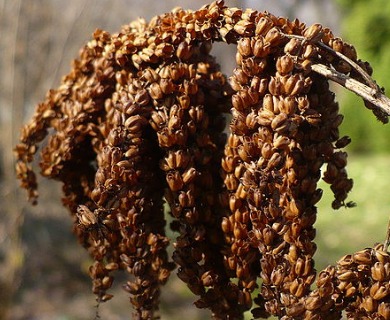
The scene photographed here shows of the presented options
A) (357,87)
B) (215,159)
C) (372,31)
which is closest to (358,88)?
(357,87)

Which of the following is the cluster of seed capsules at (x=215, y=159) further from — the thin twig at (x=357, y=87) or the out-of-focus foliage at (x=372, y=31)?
the out-of-focus foliage at (x=372, y=31)

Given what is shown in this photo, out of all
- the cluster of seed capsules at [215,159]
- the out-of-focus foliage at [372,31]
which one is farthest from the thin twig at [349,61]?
the out-of-focus foliage at [372,31]

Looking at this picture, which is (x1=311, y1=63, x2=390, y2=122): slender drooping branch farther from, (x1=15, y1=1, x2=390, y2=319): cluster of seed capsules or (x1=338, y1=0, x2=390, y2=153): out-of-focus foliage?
(x1=338, y1=0, x2=390, y2=153): out-of-focus foliage

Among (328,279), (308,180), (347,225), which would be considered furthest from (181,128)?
(347,225)

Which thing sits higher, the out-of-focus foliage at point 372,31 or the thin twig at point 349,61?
the out-of-focus foliage at point 372,31

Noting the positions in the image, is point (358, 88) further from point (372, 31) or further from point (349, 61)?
point (372, 31)

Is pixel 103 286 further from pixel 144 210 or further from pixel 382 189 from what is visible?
pixel 382 189

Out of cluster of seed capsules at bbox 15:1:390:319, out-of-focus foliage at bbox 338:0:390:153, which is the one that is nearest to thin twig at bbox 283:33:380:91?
cluster of seed capsules at bbox 15:1:390:319
